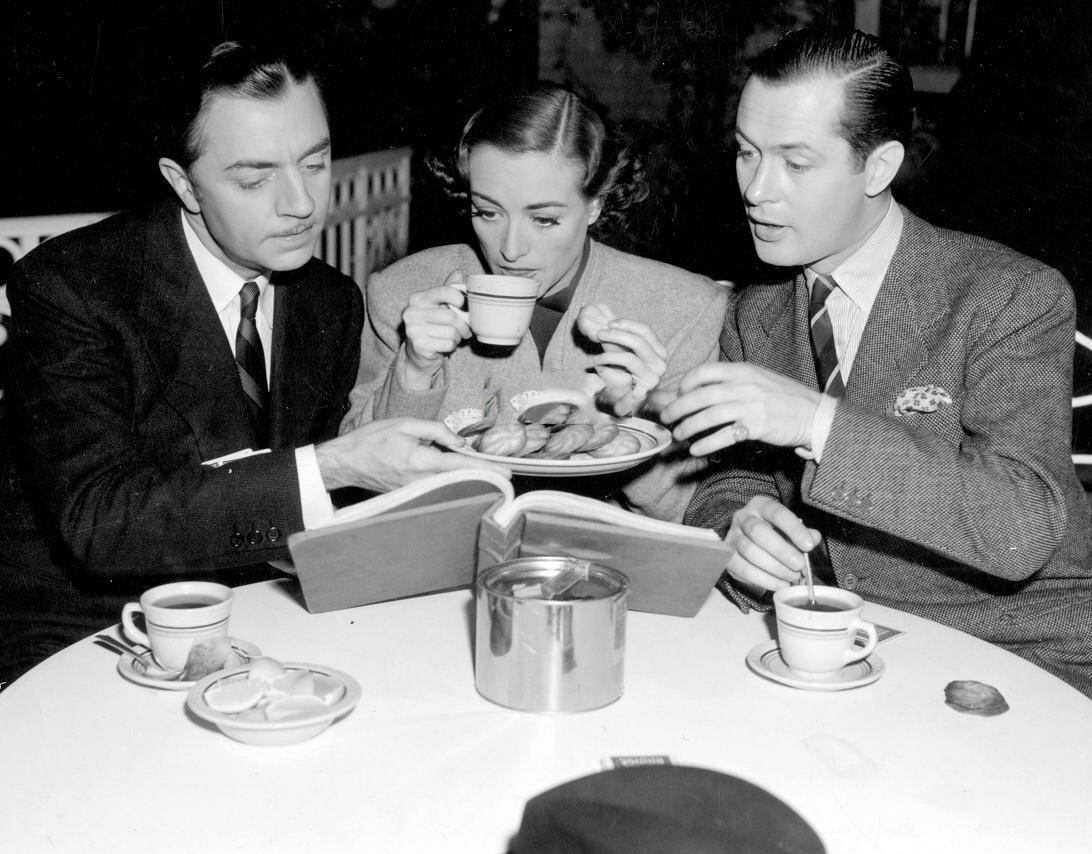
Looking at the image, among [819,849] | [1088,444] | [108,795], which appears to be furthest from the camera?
[1088,444]

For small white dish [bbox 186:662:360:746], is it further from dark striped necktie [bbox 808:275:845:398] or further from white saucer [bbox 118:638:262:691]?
dark striped necktie [bbox 808:275:845:398]

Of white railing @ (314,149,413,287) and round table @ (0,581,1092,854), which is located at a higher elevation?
round table @ (0,581,1092,854)

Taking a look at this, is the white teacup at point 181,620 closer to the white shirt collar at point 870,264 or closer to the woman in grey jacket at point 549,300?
the woman in grey jacket at point 549,300

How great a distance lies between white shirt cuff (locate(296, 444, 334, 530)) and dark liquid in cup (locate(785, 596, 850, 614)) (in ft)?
3.03

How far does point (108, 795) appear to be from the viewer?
3.63ft

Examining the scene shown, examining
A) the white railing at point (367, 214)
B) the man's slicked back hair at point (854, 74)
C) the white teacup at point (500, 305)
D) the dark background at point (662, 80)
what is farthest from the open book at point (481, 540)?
the white railing at point (367, 214)

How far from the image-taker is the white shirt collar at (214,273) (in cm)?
238

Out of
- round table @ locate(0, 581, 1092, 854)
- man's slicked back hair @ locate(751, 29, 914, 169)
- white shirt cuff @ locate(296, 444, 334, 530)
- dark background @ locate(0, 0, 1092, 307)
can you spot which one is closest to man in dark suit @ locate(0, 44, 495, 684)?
white shirt cuff @ locate(296, 444, 334, 530)

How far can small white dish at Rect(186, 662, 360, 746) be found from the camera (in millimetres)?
1180

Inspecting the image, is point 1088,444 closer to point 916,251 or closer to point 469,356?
point 916,251

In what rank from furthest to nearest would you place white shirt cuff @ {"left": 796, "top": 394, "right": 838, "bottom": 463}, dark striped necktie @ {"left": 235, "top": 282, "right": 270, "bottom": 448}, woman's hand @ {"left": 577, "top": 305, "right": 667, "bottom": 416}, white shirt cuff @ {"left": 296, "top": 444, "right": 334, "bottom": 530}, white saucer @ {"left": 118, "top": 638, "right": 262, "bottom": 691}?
dark striped necktie @ {"left": 235, "top": 282, "right": 270, "bottom": 448} < woman's hand @ {"left": 577, "top": 305, "right": 667, "bottom": 416} < white shirt cuff @ {"left": 296, "top": 444, "right": 334, "bottom": 530} < white shirt cuff @ {"left": 796, "top": 394, "right": 838, "bottom": 463} < white saucer @ {"left": 118, "top": 638, "right": 262, "bottom": 691}

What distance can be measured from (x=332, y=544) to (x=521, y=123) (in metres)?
1.37

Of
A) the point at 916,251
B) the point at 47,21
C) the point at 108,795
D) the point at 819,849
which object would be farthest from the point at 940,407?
the point at 47,21

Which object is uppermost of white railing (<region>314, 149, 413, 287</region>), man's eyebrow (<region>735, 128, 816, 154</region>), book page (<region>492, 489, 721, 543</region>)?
man's eyebrow (<region>735, 128, 816, 154</region>)
